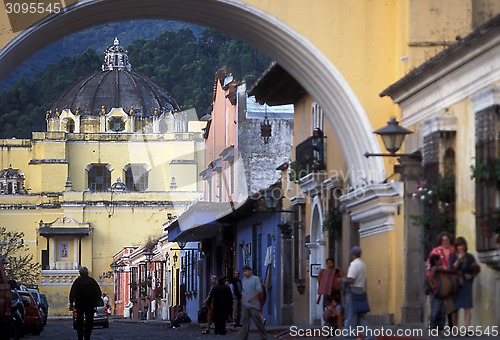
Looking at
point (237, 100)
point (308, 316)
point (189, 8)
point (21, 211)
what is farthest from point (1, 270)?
point (21, 211)

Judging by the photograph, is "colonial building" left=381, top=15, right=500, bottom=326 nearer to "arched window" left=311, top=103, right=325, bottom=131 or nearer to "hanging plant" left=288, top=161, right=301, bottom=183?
"arched window" left=311, top=103, right=325, bottom=131

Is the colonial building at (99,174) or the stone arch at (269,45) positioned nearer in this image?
the stone arch at (269,45)

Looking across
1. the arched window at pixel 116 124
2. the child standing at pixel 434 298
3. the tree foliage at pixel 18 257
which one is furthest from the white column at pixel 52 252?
the child standing at pixel 434 298

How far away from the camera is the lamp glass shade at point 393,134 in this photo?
20.0m

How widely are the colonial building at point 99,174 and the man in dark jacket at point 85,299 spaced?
61.4m

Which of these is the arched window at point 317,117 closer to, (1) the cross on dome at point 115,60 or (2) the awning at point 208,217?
(2) the awning at point 208,217

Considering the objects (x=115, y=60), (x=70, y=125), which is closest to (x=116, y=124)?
(x=70, y=125)

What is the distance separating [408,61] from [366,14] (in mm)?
1078

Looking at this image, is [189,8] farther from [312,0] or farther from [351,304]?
[351,304]

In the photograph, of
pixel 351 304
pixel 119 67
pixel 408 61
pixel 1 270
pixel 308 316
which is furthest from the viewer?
pixel 119 67

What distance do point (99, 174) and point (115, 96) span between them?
8.43m

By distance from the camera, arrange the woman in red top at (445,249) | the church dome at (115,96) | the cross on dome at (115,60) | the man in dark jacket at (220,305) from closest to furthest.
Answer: the woman in red top at (445,249) < the man in dark jacket at (220,305) < the church dome at (115,96) < the cross on dome at (115,60)

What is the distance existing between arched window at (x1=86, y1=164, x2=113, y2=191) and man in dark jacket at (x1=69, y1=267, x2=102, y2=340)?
74.5 meters

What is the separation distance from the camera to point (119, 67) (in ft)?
357
